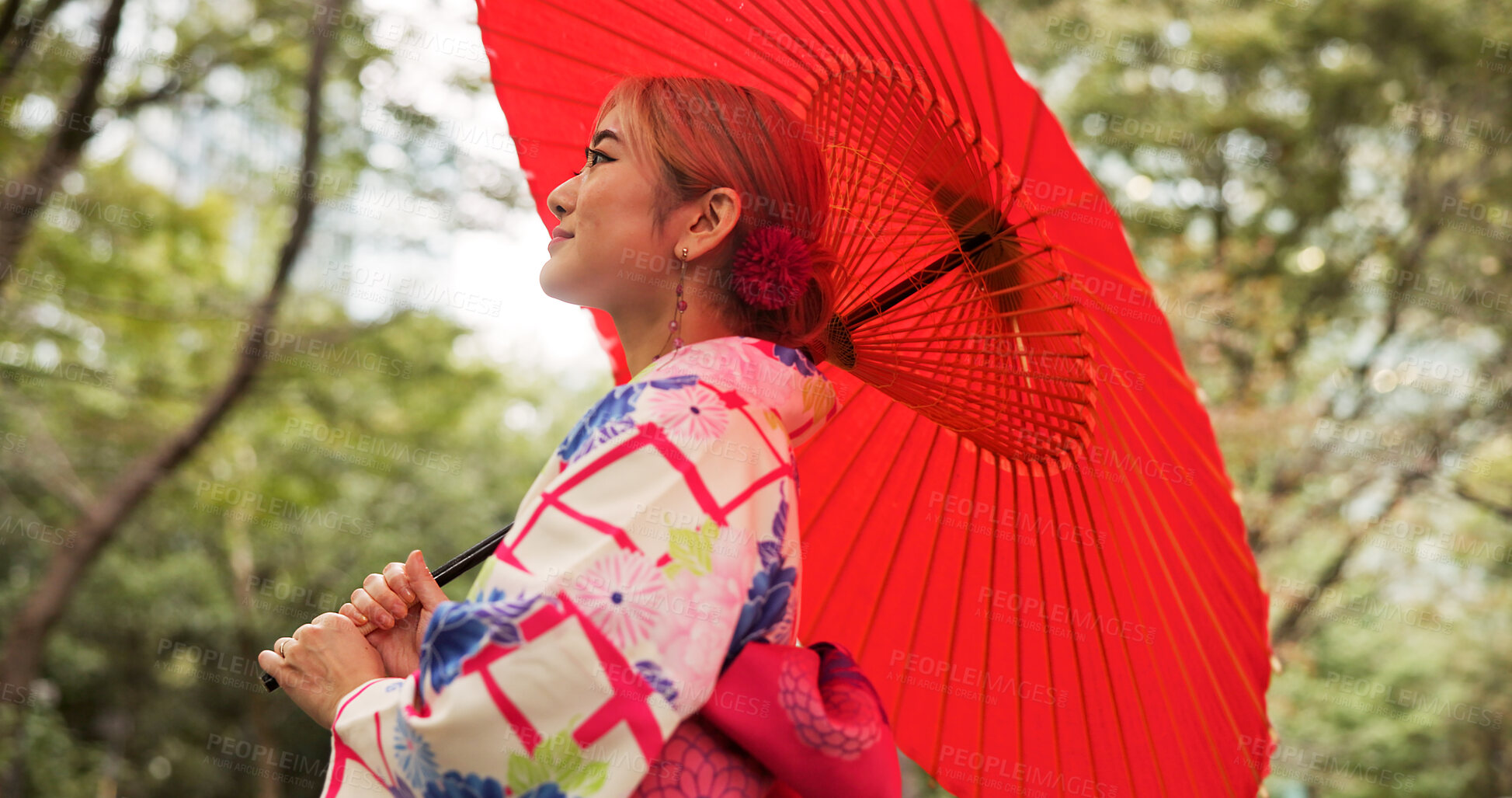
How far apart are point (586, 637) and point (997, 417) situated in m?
0.92

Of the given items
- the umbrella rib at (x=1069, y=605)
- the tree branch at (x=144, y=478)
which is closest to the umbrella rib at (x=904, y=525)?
the umbrella rib at (x=1069, y=605)

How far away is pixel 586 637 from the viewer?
1063 mm

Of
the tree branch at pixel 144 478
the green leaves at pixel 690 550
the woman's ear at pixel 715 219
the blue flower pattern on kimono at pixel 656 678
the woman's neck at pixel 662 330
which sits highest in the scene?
the woman's ear at pixel 715 219

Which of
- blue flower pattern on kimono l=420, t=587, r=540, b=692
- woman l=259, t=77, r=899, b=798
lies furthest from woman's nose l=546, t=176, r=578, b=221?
blue flower pattern on kimono l=420, t=587, r=540, b=692

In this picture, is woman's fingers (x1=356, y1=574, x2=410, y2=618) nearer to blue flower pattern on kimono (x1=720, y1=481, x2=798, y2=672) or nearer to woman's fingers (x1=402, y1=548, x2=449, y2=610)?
woman's fingers (x1=402, y1=548, x2=449, y2=610)

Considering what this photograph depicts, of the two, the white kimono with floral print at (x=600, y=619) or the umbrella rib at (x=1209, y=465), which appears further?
the umbrella rib at (x=1209, y=465)

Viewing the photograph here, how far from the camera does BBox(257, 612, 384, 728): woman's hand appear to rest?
1300 millimetres

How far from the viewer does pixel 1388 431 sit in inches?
342

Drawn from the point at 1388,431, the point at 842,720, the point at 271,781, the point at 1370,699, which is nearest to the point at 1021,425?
the point at 842,720

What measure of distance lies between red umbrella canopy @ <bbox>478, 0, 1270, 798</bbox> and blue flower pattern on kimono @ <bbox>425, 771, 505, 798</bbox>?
0.89 m

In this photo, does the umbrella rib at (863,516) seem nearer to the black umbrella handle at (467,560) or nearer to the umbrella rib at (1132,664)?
the umbrella rib at (1132,664)

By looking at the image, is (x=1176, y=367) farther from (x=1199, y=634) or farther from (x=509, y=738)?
(x=509, y=738)

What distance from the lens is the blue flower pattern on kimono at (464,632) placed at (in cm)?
106

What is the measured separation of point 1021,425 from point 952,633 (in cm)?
41
